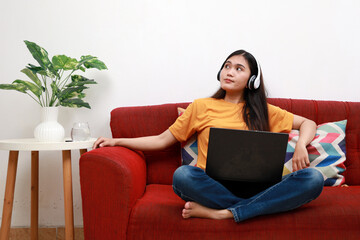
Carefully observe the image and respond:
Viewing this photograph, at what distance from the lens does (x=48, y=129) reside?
5.15ft

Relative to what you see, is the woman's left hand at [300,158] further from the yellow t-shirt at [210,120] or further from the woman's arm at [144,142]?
the woman's arm at [144,142]

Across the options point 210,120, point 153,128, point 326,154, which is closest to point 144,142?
point 153,128

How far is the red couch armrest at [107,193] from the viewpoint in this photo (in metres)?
1.12

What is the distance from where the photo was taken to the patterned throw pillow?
1.55 m

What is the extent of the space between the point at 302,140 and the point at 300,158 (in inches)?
3.8

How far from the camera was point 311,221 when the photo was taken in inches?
42.8

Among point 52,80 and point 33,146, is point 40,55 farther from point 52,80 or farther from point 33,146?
point 33,146

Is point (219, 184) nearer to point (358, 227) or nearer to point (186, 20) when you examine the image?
point (358, 227)

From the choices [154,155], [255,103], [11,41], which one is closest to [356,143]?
[255,103]

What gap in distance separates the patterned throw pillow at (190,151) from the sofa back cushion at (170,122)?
0.09 metres

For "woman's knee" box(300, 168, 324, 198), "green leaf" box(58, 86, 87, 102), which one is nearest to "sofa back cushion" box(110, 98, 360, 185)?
"green leaf" box(58, 86, 87, 102)

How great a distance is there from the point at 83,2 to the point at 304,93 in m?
1.43

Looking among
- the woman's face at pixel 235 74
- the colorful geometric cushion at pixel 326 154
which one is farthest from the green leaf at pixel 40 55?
the colorful geometric cushion at pixel 326 154

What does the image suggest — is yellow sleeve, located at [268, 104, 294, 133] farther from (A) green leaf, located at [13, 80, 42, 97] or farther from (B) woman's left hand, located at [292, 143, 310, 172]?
(A) green leaf, located at [13, 80, 42, 97]
